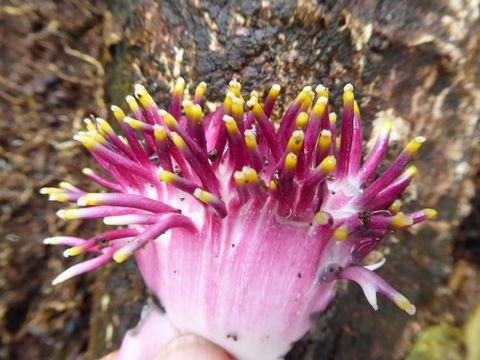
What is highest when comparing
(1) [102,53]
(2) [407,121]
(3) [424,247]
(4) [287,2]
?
(1) [102,53]

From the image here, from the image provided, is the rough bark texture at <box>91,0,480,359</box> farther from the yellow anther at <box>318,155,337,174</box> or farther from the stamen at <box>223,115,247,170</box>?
the yellow anther at <box>318,155,337,174</box>

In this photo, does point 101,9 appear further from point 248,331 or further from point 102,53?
point 248,331

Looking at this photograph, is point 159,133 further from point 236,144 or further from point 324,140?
point 324,140

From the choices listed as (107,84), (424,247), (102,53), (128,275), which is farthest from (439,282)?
(102,53)

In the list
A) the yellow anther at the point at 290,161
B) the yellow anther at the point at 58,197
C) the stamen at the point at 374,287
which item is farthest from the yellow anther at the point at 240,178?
the yellow anther at the point at 58,197

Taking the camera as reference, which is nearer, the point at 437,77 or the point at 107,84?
the point at 437,77

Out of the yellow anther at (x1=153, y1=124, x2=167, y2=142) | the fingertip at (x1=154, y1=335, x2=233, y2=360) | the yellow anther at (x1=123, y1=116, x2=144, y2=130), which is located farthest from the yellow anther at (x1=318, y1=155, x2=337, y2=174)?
the fingertip at (x1=154, y1=335, x2=233, y2=360)

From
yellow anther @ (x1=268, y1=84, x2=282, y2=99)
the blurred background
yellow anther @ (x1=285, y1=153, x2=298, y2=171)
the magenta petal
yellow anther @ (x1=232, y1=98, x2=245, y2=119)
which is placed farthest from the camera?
the blurred background

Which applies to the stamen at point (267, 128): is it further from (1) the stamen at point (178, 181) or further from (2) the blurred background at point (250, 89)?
(2) the blurred background at point (250, 89)
